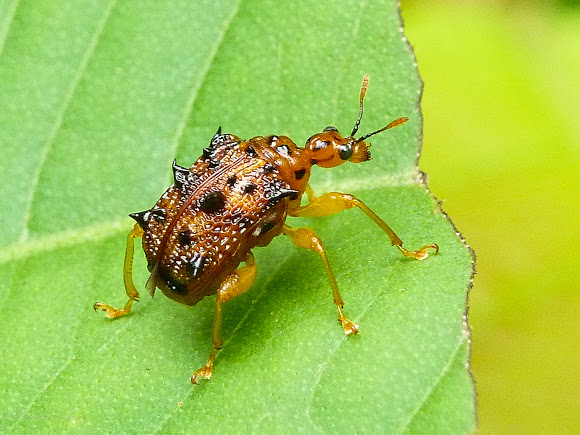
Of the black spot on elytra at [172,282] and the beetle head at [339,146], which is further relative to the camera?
the beetle head at [339,146]

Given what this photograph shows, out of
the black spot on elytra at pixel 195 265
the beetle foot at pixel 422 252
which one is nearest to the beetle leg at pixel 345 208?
the beetle foot at pixel 422 252

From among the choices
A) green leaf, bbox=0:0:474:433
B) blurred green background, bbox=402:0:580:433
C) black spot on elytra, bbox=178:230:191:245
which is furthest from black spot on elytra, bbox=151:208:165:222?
blurred green background, bbox=402:0:580:433

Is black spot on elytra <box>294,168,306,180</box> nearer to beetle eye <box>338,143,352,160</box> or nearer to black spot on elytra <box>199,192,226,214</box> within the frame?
beetle eye <box>338,143,352,160</box>

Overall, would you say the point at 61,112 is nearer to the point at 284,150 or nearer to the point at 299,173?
the point at 284,150

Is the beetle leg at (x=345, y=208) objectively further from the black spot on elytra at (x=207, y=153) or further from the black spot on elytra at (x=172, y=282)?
the black spot on elytra at (x=172, y=282)

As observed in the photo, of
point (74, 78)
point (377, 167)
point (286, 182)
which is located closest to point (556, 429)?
point (377, 167)

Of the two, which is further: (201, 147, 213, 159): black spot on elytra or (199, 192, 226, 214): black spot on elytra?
(201, 147, 213, 159): black spot on elytra
